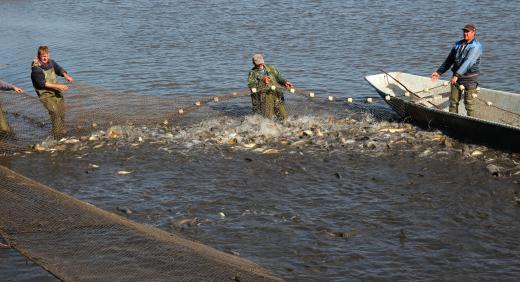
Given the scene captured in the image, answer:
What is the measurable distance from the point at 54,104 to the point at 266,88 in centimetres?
422

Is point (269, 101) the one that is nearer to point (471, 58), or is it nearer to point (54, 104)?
point (471, 58)

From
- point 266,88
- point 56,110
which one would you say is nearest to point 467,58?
point 266,88

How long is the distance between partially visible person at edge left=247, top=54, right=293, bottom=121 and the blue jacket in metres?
3.18

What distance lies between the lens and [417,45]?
71.9 feet

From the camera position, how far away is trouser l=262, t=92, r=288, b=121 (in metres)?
14.0

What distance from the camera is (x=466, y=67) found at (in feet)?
41.1

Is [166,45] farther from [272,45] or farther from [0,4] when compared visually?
[0,4]

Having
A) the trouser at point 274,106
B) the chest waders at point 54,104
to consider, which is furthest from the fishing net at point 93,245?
the trouser at point 274,106

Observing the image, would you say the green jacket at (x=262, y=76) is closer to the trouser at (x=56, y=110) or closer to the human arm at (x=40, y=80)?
the human arm at (x=40, y=80)

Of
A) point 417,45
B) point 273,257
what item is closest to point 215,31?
point 417,45

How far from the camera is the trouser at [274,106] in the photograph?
14023 mm

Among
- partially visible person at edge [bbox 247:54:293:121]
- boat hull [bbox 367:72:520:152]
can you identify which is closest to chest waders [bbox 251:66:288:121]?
partially visible person at edge [bbox 247:54:293:121]

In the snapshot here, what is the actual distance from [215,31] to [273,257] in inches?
722

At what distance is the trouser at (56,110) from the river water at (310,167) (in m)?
0.73
